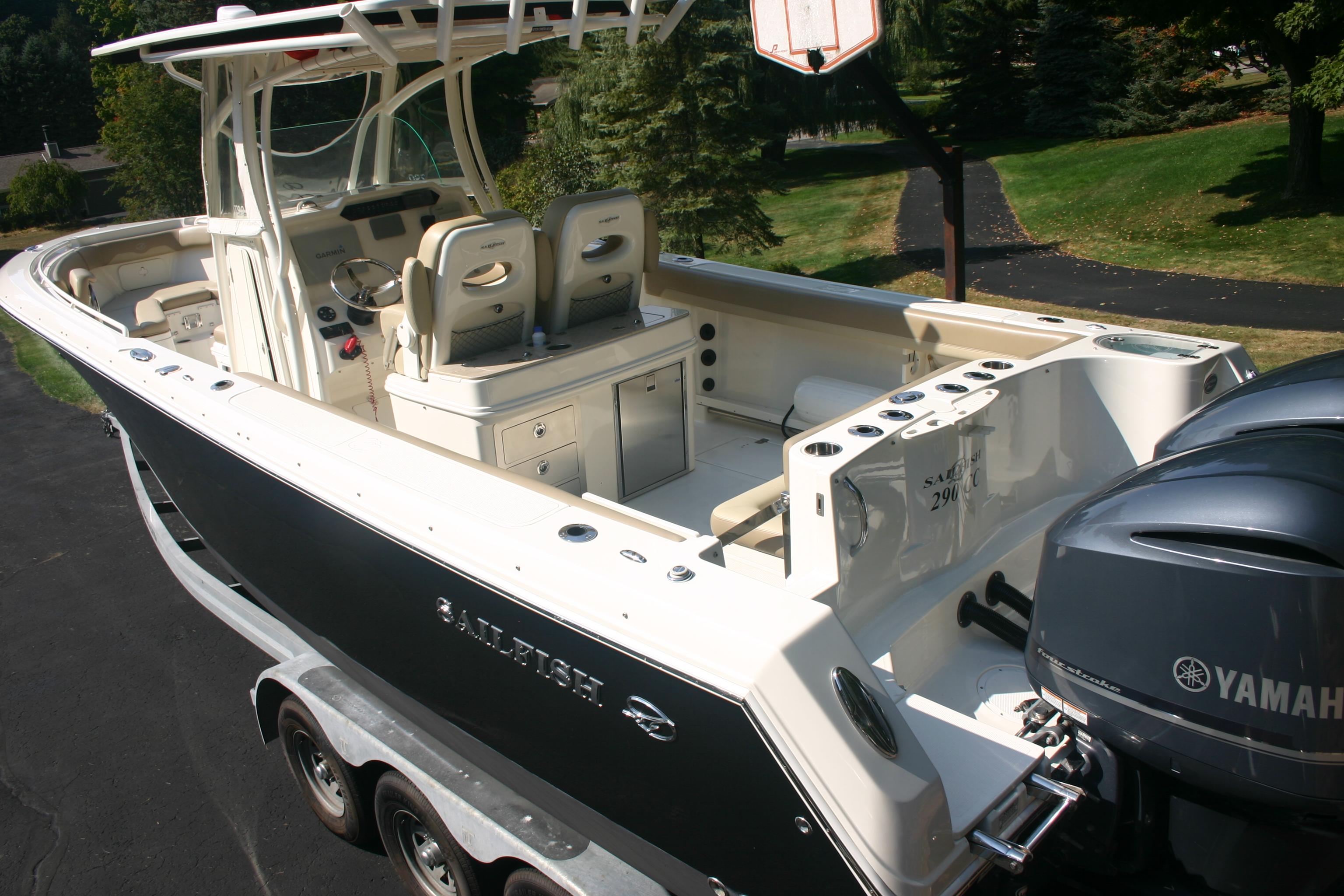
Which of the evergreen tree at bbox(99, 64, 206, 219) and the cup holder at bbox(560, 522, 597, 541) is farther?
the evergreen tree at bbox(99, 64, 206, 219)

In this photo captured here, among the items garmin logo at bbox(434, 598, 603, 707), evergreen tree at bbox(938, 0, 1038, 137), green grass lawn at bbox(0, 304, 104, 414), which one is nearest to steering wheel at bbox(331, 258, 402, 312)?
garmin logo at bbox(434, 598, 603, 707)

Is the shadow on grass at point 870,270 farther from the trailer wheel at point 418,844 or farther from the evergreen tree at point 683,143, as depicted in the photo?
the trailer wheel at point 418,844

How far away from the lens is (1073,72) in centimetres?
2117

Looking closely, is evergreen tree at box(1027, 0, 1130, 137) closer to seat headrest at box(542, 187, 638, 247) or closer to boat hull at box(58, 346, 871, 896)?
seat headrest at box(542, 187, 638, 247)

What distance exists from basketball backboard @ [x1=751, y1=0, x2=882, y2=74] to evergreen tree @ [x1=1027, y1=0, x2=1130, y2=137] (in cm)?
1724

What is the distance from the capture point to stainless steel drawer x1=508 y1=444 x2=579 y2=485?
11.0 ft

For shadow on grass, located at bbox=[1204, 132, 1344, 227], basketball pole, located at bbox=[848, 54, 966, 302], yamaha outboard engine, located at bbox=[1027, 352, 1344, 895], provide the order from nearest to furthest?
yamaha outboard engine, located at bbox=[1027, 352, 1344, 895] < basketball pole, located at bbox=[848, 54, 966, 302] < shadow on grass, located at bbox=[1204, 132, 1344, 227]

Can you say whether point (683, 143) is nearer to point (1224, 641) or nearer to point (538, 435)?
point (538, 435)

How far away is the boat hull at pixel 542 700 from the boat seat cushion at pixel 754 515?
711 mm

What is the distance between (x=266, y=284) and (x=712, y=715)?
10.1 feet

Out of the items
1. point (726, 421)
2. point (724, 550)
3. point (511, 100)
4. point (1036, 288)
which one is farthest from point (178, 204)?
point (724, 550)

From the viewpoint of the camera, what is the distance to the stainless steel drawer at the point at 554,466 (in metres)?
3.36

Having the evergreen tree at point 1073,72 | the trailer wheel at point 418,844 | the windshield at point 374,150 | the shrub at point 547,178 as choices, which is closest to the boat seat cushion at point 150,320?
the windshield at point 374,150

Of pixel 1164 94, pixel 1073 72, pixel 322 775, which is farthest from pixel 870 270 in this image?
pixel 1073 72
